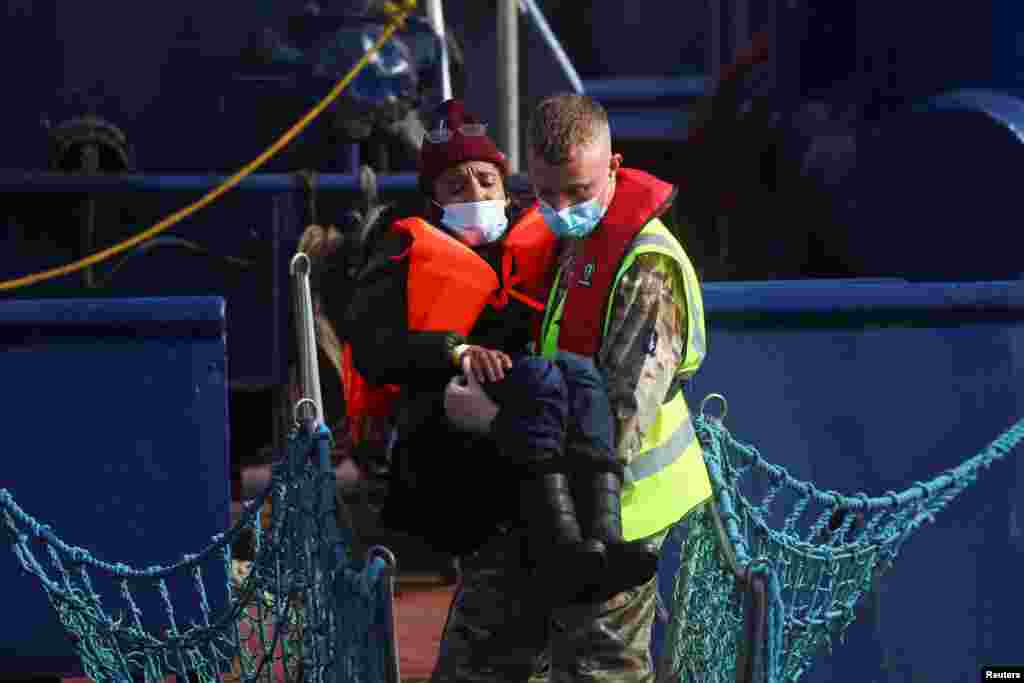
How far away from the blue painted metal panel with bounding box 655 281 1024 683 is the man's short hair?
1.41 meters

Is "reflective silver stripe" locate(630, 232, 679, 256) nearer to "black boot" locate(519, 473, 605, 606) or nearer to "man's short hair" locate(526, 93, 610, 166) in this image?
"man's short hair" locate(526, 93, 610, 166)

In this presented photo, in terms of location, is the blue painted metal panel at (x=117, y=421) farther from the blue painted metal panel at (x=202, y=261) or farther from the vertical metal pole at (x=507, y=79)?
the blue painted metal panel at (x=202, y=261)

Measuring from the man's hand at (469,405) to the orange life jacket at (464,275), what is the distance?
179 millimetres

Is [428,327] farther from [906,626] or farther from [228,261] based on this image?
A: [228,261]

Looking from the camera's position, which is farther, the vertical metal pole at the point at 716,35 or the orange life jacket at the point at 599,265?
the vertical metal pole at the point at 716,35

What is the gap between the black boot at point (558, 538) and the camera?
9.68 feet

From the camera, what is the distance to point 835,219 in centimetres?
683

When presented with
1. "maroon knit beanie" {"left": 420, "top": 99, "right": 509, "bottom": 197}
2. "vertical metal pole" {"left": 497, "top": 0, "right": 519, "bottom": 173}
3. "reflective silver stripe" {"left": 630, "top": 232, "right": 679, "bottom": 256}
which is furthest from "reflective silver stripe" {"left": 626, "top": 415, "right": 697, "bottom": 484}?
"vertical metal pole" {"left": 497, "top": 0, "right": 519, "bottom": 173}

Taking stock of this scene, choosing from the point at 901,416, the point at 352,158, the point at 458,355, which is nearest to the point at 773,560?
the point at 901,416

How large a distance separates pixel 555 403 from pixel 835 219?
4.09 metres

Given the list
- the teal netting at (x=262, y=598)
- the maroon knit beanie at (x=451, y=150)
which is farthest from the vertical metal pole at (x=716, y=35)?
the maroon knit beanie at (x=451, y=150)

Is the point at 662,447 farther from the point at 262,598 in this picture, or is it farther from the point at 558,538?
the point at 262,598

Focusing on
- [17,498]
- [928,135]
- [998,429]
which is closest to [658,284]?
[998,429]

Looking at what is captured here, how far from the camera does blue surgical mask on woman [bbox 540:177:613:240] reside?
319 centimetres
